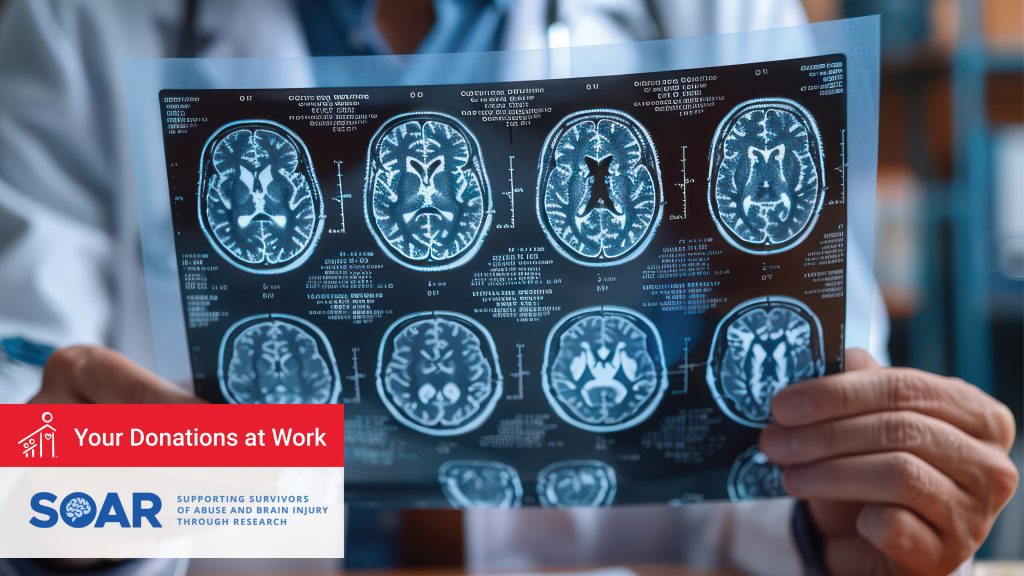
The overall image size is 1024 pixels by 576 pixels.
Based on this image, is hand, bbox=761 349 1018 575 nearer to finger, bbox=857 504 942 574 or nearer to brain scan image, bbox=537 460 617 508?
finger, bbox=857 504 942 574

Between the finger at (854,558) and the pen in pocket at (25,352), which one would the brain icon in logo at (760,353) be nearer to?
the finger at (854,558)

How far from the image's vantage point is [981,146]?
1.53 meters

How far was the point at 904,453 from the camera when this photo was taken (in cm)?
50

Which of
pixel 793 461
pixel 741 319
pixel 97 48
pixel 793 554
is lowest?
pixel 793 554

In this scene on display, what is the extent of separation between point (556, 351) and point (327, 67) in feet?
0.75

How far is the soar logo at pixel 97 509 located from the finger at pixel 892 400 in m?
0.40

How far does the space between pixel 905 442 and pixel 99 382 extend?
545mm

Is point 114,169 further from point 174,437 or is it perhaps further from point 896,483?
point 896,483

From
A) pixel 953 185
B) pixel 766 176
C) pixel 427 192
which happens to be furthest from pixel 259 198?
pixel 953 185

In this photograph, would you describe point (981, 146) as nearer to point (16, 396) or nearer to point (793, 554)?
point (793, 554)

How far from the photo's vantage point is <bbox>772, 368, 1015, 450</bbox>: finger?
497mm

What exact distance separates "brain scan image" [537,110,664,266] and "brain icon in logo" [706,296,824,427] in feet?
0.29

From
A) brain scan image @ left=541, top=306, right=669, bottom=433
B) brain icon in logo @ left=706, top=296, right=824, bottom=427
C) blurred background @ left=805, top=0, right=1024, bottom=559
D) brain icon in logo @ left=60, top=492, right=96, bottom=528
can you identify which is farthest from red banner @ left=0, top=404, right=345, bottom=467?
blurred background @ left=805, top=0, right=1024, bottom=559

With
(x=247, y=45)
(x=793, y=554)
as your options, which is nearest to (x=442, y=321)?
(x=793, y=554)
